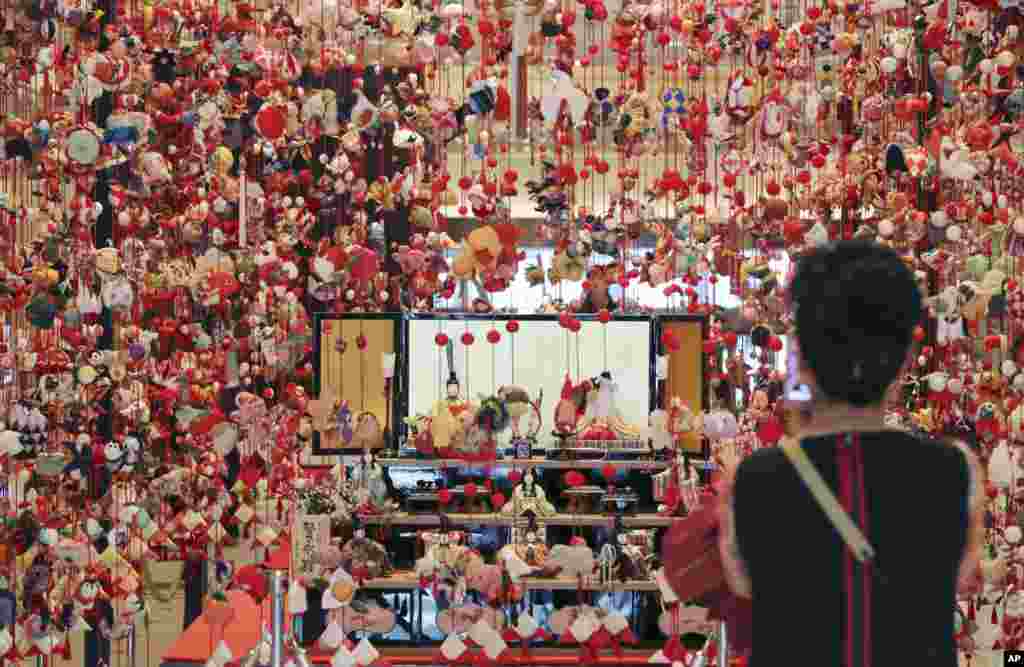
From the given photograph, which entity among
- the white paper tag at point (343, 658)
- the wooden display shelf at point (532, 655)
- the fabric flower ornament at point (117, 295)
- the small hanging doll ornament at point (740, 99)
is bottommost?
the wooden display shelf at point (532, 655)

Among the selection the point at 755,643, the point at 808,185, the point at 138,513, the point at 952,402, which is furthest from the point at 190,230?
the point at 755,643

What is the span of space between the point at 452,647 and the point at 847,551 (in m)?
1.67

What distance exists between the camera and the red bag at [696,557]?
1474 mm

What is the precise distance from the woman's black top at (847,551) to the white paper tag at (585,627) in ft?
5.01

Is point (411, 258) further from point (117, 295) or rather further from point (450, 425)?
point (117, 295)

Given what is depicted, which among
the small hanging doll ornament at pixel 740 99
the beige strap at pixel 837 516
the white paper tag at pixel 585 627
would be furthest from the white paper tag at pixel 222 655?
the beige strap at pixel 837 516

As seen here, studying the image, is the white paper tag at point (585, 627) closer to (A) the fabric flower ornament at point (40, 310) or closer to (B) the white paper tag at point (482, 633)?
(B) the white paper tag at point (482, 633)

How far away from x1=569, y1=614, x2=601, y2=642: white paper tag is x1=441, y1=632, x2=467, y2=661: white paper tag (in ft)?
0.81

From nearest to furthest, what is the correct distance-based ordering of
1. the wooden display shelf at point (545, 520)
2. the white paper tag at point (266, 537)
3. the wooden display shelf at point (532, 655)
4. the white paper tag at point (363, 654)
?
1. the white paper tag at point (363, 654)
2. the white paper tag at point (266, 537)
3. the wooden display shelf at point (532, 655)
4. the wooden display shelf at point (545, 520)

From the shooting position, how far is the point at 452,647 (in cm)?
293

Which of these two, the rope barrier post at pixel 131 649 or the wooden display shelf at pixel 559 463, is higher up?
the wooden display shelf at pixel 559 463

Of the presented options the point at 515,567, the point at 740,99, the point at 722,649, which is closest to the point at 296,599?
the point at 515,567

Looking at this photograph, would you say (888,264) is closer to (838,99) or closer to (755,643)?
(755,643)

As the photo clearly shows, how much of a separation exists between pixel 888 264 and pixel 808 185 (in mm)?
1768
